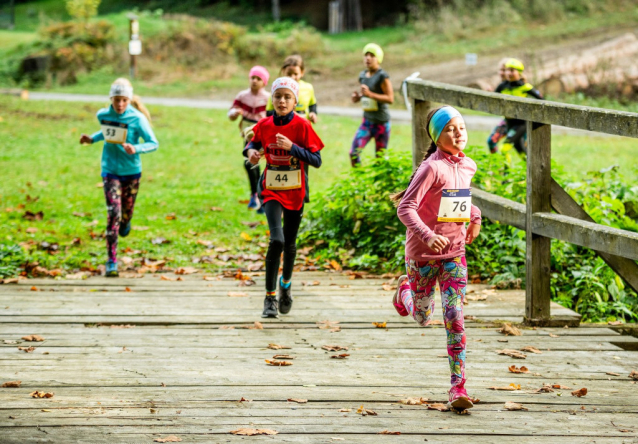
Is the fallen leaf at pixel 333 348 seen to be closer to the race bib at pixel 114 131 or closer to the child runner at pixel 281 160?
the child runner at pixel 281 160

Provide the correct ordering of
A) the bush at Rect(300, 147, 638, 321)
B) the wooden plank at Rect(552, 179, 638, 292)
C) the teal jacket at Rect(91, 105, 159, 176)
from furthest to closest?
the teal jacket at Rect(91, 105, 159, 176)
the bush at Rect(300, 147, 638, 321)
the wooden plank at Rect(552, 179, 638, 292)

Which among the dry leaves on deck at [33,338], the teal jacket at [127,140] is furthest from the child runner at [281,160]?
the teal jacket at [127,140]

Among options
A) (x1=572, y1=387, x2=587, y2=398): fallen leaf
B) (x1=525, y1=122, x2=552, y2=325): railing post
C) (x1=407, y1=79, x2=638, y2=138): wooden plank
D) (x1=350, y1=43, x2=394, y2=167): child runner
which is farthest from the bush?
(x1=572, y1=387, x2=587, y2=398): fallen leaf

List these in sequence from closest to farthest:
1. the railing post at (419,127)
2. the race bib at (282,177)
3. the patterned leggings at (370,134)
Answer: the race bib at (282,177) → the railing post at (419,127) → the patterned leggings at (370,134)

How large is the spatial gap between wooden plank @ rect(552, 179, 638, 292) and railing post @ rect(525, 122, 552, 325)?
0.12m

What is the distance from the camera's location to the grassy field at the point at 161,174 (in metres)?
10.5

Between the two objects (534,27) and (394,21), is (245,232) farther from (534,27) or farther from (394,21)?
(394,21)

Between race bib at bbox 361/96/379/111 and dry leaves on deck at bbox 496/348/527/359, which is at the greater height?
race bib at bbox 361/96/379/111

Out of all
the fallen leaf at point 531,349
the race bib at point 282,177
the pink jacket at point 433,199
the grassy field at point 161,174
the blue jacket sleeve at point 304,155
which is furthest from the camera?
the grassy field at point 161,174

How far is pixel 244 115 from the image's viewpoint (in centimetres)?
1105

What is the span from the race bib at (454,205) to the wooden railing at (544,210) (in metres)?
1.05

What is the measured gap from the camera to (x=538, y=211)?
6.34 meters

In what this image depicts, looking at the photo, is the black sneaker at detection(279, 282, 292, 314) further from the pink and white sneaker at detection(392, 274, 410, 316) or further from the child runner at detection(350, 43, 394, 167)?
the child runner at detection(350, 43, 394, 167)

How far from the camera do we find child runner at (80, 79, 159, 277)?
339 inches
